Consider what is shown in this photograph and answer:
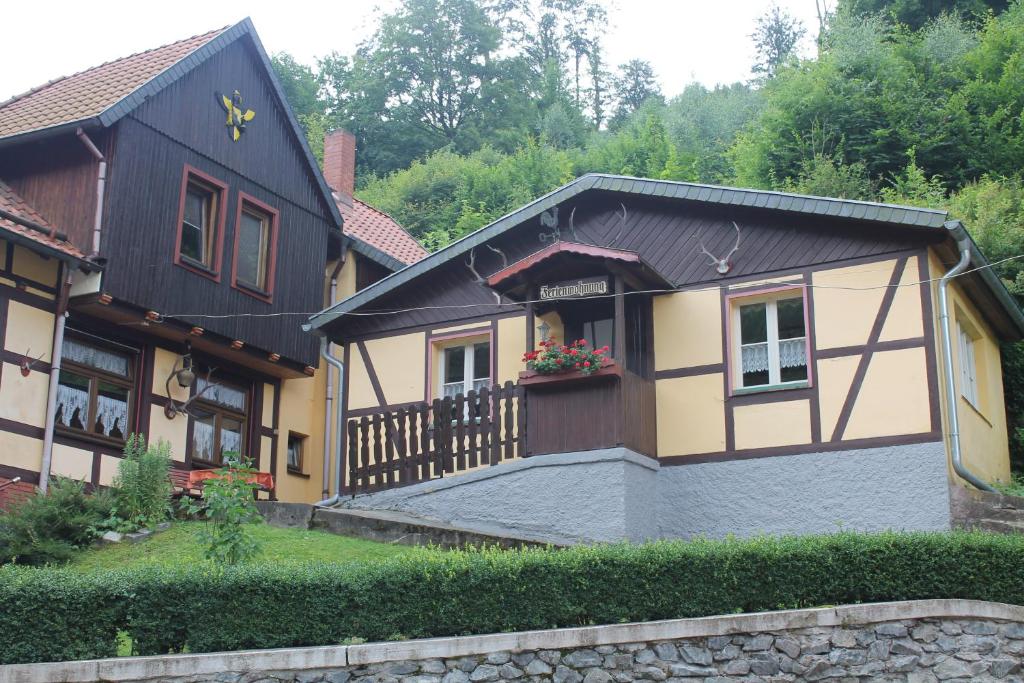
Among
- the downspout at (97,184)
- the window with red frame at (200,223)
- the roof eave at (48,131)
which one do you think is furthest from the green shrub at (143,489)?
the roof eave at (48,131)

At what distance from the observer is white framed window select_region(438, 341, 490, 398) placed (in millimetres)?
20766

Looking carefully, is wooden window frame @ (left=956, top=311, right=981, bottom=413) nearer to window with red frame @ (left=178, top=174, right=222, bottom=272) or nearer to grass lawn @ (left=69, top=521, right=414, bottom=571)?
grass lawn @ (left=69, top=521, right=414, bottom=571)

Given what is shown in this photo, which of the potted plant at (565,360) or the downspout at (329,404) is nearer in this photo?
the potted plant at (565,360)

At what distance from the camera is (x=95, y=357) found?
806 inches

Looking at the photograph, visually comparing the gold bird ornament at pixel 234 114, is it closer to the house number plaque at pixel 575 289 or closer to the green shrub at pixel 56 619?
the house number plaque at pixel 575 289

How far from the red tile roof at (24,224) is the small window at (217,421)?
3537mm

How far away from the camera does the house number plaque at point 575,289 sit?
1841 centimetres

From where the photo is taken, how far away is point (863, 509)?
1673 centimetres

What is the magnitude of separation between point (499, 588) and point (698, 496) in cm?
626

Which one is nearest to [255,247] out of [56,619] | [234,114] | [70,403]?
[234,114]

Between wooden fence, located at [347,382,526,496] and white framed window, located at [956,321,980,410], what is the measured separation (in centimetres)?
633

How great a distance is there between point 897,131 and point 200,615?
Answer: 24959mm

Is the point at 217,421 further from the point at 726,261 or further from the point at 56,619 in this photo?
the point at 56,619

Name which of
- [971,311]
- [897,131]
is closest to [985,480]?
[971,311]
